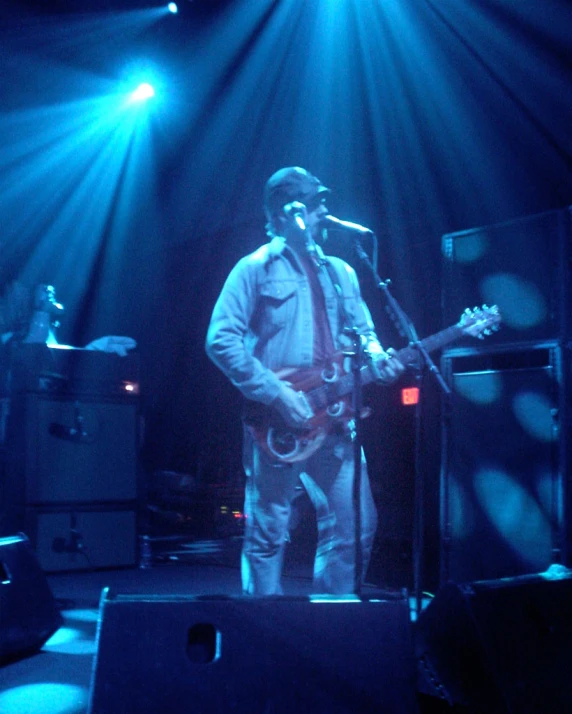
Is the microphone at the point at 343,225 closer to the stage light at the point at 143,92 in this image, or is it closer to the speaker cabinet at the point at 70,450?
the speaker cabinet at the point at 70,450

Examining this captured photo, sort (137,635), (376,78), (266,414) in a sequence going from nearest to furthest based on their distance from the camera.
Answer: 1. (137,635)
2. (266,414)
3. (376,78)

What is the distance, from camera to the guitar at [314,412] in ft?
8.09

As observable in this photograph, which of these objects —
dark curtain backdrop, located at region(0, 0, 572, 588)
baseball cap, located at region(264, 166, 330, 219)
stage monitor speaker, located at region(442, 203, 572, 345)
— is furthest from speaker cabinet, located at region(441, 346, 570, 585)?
dark curtain backdrop, located at region(0, 0, 572, 588)

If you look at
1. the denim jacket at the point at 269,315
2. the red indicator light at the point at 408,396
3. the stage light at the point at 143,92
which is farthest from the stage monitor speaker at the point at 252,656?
the stage light at the point at 143,92

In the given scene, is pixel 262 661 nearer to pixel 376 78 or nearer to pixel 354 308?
pixel 354 308

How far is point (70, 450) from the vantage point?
14.9 feet

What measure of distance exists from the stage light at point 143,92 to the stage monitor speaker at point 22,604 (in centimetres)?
372

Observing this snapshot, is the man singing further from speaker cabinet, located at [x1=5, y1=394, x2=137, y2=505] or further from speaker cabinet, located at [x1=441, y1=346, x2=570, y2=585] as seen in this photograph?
speaker cabinet, located at [x1=5, y1=394, x2=137, y2=505]

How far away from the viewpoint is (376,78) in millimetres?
4344

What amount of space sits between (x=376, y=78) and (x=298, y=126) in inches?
29.0

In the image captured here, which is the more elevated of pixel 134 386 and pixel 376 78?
pixel 376 78

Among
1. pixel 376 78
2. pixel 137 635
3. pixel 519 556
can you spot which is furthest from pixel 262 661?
pixel 376 78

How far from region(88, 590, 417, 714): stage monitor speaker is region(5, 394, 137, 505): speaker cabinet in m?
3.03

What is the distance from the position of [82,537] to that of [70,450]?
21.1 inches
